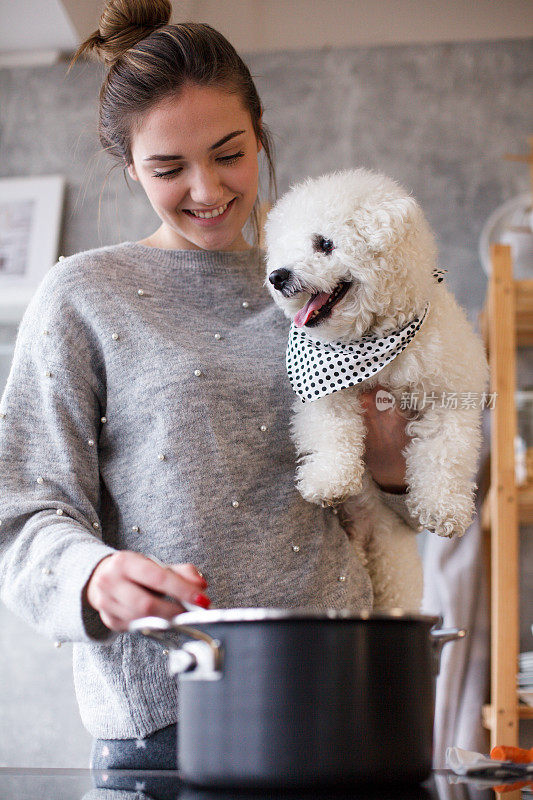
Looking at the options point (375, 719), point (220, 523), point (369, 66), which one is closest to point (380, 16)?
point (369, 66)

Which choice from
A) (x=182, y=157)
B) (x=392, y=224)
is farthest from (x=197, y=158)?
(x=392, y=224)

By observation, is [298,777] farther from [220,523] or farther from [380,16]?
[380,16]

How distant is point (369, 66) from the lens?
8.01 ft

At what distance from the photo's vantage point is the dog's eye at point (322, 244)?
0.90 metres

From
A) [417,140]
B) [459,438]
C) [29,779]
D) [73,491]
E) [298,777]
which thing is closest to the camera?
[298,777]

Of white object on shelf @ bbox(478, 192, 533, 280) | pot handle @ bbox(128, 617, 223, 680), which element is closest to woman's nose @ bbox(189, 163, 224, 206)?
pot handle @ bbox(128, 617, 223, 680)

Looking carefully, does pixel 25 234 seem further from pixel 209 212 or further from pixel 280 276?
pixel 280 276

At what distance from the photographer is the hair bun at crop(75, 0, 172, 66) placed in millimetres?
1002

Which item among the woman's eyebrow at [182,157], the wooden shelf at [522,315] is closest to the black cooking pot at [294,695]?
the woman's eyebrow at [182,157]

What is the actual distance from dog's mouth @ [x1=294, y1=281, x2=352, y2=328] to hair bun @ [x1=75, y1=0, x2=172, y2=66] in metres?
0.40

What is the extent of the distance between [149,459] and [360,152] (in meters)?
1.82

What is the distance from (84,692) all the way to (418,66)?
2.16 meters

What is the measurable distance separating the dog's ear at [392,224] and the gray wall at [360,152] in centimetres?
144

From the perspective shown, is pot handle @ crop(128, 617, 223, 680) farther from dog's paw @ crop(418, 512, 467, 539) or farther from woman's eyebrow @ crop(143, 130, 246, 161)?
woman's eyebrow @ crop(143, 130, 246, 161)
